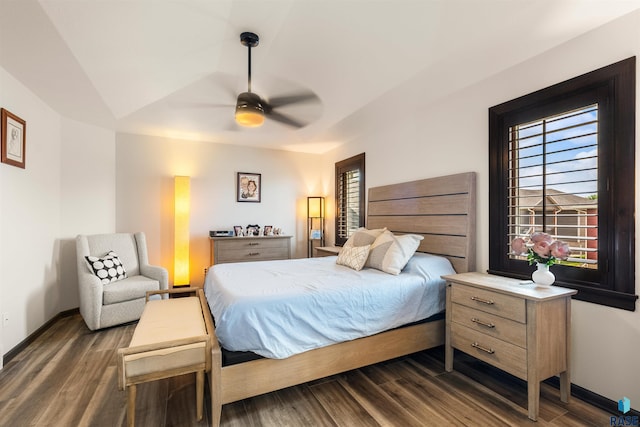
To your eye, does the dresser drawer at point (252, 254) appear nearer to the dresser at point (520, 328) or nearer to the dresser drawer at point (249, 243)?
the dresser drawer at point (249, 243)

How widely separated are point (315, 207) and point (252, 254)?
153cm

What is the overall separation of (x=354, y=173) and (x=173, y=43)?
314 cm

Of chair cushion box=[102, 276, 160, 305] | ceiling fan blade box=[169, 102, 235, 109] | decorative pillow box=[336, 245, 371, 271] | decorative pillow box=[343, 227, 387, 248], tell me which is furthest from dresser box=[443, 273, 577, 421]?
chair cushion box=[102, 276, 160, 305]

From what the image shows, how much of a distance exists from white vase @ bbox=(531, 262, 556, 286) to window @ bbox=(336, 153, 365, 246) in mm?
2559

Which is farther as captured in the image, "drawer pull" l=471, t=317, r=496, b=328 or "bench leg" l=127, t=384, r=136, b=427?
"drawer pull" l=471, t=317, r=496, b=328

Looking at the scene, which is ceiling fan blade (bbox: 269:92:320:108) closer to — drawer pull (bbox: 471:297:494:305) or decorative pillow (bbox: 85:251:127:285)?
drawer pull (bbox: 471:297:494:305)

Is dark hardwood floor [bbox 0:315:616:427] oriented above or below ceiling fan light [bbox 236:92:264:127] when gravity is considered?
below

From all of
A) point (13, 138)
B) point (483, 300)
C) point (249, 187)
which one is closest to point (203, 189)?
point (249, 187)

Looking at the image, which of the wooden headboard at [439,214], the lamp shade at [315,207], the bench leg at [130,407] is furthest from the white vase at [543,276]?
the lamp shade at [315,207]

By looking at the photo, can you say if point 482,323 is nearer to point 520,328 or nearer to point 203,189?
point 520,328

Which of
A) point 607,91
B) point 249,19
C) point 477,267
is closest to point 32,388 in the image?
point 249,19

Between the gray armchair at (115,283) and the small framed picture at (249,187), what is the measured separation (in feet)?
5.57

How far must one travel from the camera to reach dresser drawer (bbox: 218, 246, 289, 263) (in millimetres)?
4621

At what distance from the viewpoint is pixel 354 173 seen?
4.86 m
